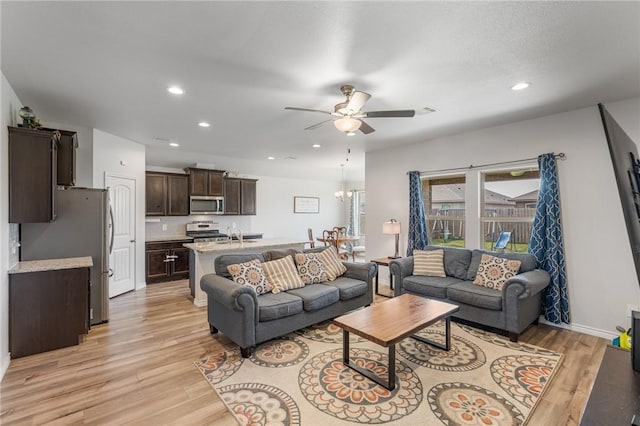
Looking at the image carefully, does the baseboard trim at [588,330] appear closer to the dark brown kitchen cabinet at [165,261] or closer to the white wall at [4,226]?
the white wall at [4,226]

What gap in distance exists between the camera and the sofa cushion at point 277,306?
2.93 meters

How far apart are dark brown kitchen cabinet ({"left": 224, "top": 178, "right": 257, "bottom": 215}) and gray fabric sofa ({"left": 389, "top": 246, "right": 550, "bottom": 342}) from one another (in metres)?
4.17

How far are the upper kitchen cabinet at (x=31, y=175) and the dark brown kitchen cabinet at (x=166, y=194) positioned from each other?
2.96 metres

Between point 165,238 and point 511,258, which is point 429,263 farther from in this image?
point 165,238

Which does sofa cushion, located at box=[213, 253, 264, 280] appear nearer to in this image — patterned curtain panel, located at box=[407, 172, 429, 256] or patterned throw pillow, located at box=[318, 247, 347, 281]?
patterned throw pillow, located at box=[318, 247, 347, 281]

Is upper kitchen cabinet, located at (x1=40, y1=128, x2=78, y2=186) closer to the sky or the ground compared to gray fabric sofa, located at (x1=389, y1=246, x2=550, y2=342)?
closer to the sky

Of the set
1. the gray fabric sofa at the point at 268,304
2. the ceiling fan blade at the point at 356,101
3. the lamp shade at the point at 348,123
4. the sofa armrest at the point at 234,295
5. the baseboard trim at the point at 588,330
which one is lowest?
the baseboard trim at the point at 588,330

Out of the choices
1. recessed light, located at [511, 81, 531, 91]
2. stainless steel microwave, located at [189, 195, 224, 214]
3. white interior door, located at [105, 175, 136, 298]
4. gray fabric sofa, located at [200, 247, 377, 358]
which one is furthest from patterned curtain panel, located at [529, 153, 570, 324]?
white interior door, located at [105, 175, 136, 298]

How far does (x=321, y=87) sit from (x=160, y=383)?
2974 millimetres

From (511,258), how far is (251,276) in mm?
3242

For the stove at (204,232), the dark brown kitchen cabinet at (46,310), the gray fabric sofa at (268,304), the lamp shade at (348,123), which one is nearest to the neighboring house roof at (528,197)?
the gray fabric sofa at (268,304)

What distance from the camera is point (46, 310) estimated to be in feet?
9.70

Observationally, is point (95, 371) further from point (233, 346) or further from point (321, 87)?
point (321, 87)

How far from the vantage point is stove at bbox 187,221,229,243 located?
21.3ft
